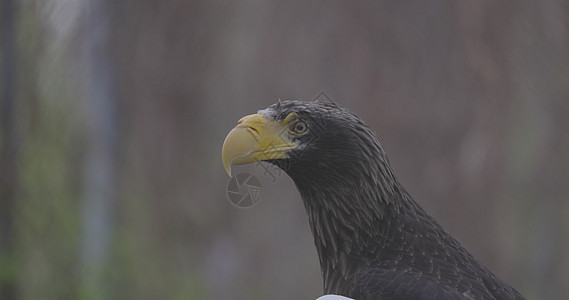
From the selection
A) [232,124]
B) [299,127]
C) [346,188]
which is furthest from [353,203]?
[232,124]

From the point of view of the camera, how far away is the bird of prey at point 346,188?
7.39 feet

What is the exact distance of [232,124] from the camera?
6020 millimetres

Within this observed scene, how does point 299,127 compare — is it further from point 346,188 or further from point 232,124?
point 232,124

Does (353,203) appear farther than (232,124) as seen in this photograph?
No

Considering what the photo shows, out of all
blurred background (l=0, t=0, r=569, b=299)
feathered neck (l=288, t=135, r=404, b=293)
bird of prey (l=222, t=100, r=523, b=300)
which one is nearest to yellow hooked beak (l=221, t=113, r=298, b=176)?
bird of prey (l=222, t=100, r=523, b=300)

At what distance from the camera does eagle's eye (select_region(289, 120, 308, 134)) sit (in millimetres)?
2336

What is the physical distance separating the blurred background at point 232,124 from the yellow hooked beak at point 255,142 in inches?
119

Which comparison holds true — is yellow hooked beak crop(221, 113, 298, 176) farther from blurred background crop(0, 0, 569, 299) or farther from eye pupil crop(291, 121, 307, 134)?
blurred background crop(0, 0, 569, 299)

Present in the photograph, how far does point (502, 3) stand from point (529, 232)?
7.03 feet

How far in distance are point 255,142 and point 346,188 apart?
377mm

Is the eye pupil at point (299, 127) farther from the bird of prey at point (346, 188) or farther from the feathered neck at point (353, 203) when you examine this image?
the feathered neck at point (353, 203)

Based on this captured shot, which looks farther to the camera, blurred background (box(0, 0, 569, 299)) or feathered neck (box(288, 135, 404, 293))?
blurred background (box(0, 0, 569, 299))

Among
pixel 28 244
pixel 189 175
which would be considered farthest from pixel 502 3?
pixel 28 244

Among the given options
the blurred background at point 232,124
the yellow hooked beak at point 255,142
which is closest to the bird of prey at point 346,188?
the yellow hooked beak at point 255,142
